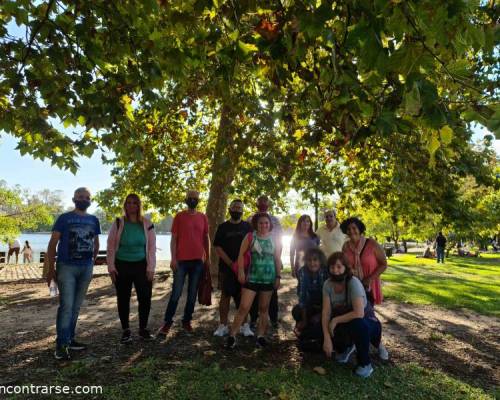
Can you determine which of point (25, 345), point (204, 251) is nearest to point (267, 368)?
point (204, 251)

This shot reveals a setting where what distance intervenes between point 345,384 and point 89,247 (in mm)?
3653

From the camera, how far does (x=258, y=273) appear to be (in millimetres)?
5613

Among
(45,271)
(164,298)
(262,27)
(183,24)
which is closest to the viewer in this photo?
(262,27)

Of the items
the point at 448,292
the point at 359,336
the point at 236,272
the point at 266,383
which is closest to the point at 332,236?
the point at 236,272

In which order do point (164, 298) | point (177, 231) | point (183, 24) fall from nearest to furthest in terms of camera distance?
point (183, 24)
point (177, 231)
point (164, 298)

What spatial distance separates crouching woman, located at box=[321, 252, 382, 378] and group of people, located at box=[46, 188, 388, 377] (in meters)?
0.01

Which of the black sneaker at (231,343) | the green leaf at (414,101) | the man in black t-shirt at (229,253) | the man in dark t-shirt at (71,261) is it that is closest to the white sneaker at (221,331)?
the man in black t-shirt at (229,253)

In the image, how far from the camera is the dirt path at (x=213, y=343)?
5008 mm

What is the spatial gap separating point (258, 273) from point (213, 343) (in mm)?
1279

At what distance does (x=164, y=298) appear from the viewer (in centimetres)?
1101

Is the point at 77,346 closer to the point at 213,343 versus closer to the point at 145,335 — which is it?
the point at 145,335

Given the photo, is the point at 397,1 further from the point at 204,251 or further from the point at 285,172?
the point at 285,172

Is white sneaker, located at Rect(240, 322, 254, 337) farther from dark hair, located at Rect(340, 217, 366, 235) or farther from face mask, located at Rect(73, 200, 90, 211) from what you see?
face mask, located at Rect(73, 200, 90, 211)

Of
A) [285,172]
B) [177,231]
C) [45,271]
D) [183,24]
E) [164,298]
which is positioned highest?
[183,24]
